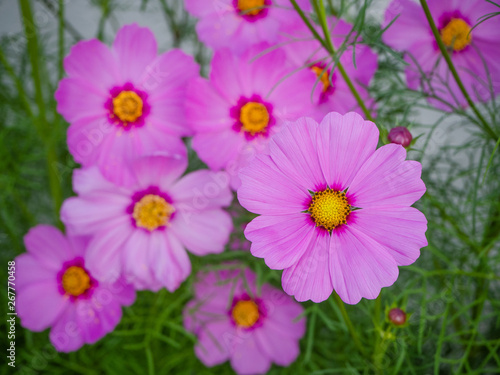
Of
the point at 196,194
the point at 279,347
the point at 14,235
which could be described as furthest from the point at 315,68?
the point at 14,235

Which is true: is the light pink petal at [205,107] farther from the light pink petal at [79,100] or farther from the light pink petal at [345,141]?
the light pink petal at [345,141]

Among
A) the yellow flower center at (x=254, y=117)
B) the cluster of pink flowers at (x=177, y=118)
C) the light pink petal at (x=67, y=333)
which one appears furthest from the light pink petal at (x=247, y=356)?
the yellow flower center at (x=254, y=117)

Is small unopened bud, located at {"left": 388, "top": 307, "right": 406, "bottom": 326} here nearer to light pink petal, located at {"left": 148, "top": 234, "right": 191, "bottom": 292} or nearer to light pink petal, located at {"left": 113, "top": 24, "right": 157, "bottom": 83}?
light pink petal, located at {"left": 148, "top": 234, "right": 191, "bottom": 292}

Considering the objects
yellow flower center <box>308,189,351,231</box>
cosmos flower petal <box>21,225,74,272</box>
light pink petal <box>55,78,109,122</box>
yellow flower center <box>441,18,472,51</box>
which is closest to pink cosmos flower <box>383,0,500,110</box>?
yellow flower center <box>441,18,472,51</box>

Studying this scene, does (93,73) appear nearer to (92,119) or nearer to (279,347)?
(92,119)

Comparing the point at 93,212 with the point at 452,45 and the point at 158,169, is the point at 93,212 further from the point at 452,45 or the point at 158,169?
the point at 452,45

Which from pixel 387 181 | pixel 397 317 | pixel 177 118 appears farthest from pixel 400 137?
pixel 177 118
